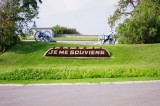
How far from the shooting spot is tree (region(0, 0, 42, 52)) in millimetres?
36312

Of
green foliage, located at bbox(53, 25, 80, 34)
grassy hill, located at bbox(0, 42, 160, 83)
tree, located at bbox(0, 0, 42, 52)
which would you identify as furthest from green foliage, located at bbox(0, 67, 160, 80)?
green foliage, located at bbox(53, 25, 80, 34)

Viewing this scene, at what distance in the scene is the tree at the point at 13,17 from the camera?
119 ft

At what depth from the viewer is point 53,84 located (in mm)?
18750

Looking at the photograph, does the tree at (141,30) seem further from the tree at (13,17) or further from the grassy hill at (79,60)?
the tree at (13,17)

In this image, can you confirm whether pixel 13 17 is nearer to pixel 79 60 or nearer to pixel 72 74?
pixel 79 60

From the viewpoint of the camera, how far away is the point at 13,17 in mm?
37688

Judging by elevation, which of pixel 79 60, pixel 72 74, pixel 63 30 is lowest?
pixel 79 60

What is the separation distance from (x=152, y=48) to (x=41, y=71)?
632 inches

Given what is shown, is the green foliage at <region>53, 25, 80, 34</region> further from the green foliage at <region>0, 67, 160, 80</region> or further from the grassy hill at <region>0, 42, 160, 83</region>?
the green foliage at <region>0, 67, 160, 80</region>

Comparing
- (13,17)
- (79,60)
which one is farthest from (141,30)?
(13,17)

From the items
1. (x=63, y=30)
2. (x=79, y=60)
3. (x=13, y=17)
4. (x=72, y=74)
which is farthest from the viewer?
(x=63, y=30)

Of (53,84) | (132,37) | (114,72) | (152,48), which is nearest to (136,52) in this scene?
(152,48)

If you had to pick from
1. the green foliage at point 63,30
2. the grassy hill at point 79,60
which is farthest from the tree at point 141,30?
the green foliage at point 63,30

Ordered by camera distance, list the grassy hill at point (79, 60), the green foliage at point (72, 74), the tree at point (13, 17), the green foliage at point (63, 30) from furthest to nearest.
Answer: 1. the green foliage at point (63, 30)
2. the tree at point (13, 17)
3. the grassy hill at point (79, 60)
4. the green foliage at point (72, 74)
